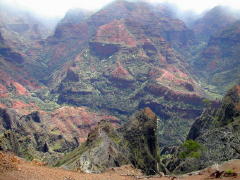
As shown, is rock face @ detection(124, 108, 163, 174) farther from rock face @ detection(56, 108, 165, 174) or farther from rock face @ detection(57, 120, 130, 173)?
rock face @ detection(57, 120, 130, 173)

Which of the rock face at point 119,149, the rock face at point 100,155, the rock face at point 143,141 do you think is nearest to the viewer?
the rock face at point 100,155

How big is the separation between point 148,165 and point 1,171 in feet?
213

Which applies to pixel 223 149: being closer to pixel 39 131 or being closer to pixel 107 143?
pixel 107 143

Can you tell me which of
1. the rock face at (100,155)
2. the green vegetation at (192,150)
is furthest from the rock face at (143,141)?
the green vegetation at (192,150)

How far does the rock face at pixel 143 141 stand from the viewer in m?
102

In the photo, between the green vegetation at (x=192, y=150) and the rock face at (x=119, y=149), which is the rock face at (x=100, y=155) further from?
the green vegetation at (x=192, y=150)

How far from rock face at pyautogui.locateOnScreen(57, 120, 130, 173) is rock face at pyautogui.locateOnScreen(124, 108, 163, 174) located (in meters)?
5.53

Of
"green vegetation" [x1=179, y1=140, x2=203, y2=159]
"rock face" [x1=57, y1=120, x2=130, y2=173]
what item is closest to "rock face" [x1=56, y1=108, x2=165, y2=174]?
"rock face" [x1=57, y1=120, x2=130, y2=173]

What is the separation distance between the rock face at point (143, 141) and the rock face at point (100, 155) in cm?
553

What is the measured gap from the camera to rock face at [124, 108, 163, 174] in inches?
4016

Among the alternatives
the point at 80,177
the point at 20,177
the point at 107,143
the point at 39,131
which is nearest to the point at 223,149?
the point at 107,143

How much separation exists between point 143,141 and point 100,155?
37.4 meters

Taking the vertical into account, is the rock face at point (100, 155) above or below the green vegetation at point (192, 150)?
above

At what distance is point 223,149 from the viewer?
82125 millimetres
